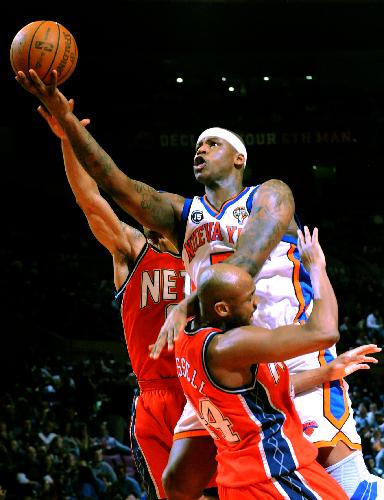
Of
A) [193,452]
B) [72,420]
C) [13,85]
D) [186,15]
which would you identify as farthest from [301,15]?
[193,452]

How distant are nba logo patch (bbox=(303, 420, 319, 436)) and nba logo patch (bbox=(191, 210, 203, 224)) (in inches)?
43.5

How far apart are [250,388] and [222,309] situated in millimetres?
325

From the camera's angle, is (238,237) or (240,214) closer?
(238,237)

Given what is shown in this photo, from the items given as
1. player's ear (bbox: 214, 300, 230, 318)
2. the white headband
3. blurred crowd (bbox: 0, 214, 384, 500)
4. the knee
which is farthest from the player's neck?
blurred crowd (bbox: 0, 214, 384, 500)

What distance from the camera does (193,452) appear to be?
396 cm

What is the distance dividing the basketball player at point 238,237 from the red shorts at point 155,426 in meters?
0.57

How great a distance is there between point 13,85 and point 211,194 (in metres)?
16.6

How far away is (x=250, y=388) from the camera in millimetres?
3379

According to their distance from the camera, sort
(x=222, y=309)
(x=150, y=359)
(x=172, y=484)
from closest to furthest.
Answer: (x=222, y=309)
(x=172, y=484)
(x=150, y=359)

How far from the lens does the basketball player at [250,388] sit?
330 cm

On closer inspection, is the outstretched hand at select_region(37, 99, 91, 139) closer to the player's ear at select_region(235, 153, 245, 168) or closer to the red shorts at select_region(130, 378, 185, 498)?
the player's ear at select_region(235, 153, 245, 168)

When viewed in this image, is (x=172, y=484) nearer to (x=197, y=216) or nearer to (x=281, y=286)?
(x=281, y=286)

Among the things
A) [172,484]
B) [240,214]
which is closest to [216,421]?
[172,484]

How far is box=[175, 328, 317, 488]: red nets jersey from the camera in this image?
333 cm
